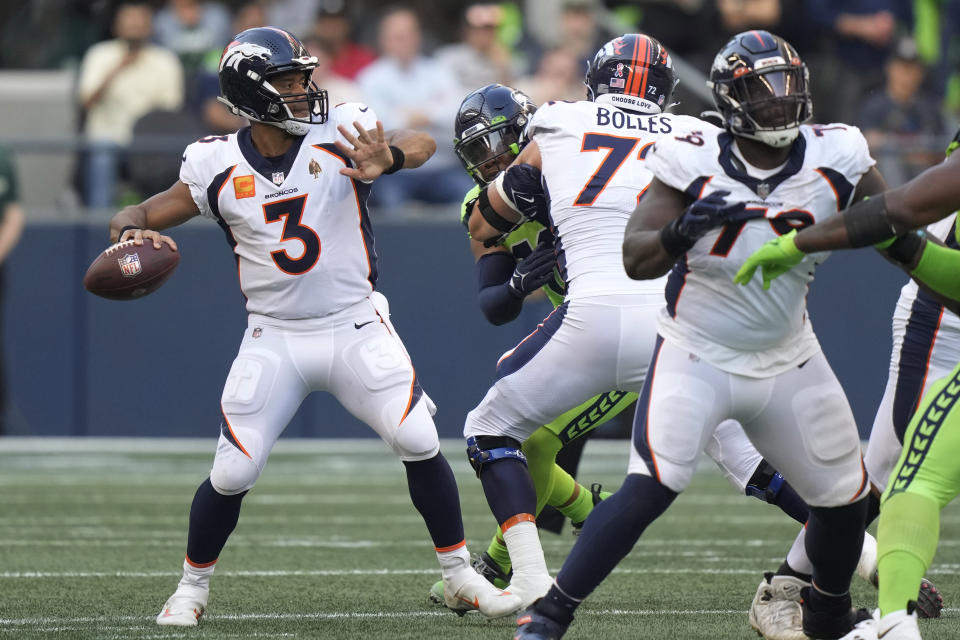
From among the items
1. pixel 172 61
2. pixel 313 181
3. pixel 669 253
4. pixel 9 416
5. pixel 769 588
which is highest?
pixel 669 253

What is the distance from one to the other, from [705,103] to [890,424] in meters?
6.63

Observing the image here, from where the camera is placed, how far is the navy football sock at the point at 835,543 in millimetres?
4371

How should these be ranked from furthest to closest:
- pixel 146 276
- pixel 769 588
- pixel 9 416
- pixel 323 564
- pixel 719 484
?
pixel 9 416
pixel 719 484
pixel 323 564
pixel 146 276
pixel 769 588

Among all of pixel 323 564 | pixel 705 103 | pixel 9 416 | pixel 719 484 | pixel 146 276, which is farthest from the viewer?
pixel 705 103

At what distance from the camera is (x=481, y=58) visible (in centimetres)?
1192

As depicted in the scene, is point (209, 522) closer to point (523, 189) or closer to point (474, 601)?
point (474, 601)

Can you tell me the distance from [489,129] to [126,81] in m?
6.59

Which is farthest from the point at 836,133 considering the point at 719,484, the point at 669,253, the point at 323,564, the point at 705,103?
the point at 705,103

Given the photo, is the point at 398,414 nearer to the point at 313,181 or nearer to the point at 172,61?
the point at 313,181

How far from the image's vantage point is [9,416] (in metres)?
10.9

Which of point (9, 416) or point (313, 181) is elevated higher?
point (313, 181)

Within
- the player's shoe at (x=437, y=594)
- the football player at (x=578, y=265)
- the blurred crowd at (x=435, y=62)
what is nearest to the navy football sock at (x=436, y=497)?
the football player at (x=578, y=265)

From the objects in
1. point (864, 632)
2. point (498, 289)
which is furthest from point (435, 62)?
point (864, 632)

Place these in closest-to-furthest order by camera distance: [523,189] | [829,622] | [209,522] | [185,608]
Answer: [829,622] → [185,608] → [209,522] → [523,189]
